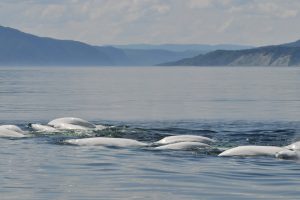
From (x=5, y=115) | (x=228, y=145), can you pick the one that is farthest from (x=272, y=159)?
(x=5, y=115)

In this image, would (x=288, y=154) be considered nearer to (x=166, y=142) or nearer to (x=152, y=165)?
(x=152, y=165)

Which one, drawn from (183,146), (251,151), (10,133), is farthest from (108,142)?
(251,151)

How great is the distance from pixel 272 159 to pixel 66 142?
39.3 ft

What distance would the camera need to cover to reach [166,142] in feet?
129

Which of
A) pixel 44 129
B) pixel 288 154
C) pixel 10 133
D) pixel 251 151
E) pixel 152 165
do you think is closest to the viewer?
pixel 152 165

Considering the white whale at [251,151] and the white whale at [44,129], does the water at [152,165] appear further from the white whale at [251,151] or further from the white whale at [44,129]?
the white whale at [44,129]

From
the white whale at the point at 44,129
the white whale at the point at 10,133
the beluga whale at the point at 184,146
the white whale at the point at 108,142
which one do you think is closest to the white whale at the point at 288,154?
the beluga whale at the point at 184,146

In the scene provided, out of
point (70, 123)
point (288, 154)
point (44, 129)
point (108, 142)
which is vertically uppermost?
point (70, 123)

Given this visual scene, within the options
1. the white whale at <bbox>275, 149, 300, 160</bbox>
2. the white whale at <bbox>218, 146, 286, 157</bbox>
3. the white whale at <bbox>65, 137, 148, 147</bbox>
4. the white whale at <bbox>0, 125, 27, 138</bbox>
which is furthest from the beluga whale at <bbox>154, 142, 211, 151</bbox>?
the white whale at <bbox>0, 125, 27, 138</bbox>

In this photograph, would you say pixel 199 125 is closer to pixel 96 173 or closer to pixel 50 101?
pixel 96 173

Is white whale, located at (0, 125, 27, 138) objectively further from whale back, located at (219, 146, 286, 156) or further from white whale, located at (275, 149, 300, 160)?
white whale, located at (275, 149, 300, 160)

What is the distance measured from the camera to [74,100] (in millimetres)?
83750

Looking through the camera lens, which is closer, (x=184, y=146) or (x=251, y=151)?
(x=251, y=151)

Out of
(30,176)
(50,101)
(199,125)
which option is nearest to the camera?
(30,176)
